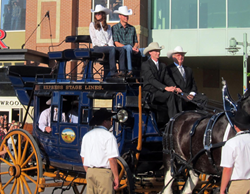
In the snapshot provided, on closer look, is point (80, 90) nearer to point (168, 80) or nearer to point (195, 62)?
point (168, 80)

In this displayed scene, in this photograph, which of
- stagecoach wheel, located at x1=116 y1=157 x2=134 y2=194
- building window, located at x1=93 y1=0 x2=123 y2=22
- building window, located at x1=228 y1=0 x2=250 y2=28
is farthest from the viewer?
building window, located at x1=93 y1=0 x2=123 y2=22

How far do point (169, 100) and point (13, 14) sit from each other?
1613 cm

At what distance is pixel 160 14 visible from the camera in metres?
17.2

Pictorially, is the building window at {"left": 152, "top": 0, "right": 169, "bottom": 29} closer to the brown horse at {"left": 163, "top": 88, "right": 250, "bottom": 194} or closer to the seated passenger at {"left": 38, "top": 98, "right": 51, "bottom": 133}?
the seated passenger at {"left": 38, "top": 98, "right": 51, "bottom": 133}

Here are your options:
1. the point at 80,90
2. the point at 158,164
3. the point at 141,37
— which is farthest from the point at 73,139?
the point at 141,37

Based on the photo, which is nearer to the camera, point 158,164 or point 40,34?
point 158,164

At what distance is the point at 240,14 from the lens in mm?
16406

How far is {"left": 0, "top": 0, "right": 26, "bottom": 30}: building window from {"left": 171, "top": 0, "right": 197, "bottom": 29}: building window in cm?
840

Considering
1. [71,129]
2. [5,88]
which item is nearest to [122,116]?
[71,129]

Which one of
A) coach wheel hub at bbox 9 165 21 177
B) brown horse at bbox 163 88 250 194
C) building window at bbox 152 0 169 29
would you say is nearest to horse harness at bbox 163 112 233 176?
brown horse at bbox 163 88 250 194

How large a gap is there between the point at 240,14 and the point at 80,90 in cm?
1275

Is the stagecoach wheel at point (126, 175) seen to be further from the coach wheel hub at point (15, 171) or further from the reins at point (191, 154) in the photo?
the coach wheel hub at point (15, 171)

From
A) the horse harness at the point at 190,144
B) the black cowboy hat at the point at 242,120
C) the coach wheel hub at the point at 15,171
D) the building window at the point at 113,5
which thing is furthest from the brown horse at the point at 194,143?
the building window at the point at 113,5

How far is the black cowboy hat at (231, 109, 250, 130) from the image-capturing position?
3.70 metres
